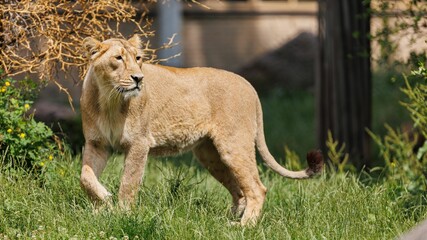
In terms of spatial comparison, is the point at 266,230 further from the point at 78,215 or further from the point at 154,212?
the point at 78,215

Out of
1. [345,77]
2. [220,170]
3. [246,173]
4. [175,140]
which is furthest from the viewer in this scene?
[345,77]

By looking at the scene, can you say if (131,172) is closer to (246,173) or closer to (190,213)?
(190,213)

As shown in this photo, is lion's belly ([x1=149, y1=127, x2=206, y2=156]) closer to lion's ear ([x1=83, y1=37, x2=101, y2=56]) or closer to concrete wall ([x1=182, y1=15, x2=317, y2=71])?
lion's ear ([x1=83, y1=37, x2=101, y2=56])

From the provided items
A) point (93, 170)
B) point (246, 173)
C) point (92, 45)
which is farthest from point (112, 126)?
point (246, 173)

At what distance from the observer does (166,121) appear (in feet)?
21.0

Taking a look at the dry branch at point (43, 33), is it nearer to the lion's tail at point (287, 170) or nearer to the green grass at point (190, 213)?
the green grass at point (190, 213)

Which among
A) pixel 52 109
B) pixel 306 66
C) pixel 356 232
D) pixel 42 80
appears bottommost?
pixel 306 66

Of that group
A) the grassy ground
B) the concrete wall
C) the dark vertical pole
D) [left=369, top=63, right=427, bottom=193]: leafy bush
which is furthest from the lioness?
the concrete wall

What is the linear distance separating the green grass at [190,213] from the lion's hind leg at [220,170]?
0.10 metres

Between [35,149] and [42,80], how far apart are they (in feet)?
1.62

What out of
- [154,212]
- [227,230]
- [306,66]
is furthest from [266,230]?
[306,66]

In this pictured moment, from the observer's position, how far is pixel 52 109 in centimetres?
1105

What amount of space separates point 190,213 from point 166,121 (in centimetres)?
65

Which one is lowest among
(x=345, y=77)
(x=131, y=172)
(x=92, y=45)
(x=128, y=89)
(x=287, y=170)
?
(x=345, y=77)
